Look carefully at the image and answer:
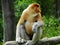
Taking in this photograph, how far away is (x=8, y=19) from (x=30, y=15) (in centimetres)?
82

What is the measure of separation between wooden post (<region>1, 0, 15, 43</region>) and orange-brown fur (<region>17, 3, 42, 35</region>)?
686 millimetres

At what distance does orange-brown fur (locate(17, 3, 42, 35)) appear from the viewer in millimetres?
5184

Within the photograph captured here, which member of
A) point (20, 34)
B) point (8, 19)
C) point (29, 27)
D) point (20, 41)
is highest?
point (8, 19)

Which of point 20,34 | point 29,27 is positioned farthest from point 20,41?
point 29,27

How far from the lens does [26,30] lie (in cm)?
538

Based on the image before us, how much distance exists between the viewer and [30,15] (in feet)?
17.3

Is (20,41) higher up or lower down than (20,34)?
lower down

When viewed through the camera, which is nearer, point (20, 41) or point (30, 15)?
point (20, 41)

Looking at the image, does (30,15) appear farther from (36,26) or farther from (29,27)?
(36,26)

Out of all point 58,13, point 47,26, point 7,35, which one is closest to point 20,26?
point 7,35

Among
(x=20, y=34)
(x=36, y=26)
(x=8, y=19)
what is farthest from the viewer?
(x=8, y=19)

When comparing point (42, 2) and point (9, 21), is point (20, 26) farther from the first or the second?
point (42, 2)

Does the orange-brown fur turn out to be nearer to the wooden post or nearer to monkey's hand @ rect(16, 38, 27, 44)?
monkey's hand @ rect(16, 38, 27, 44)

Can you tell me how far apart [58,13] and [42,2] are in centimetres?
916
